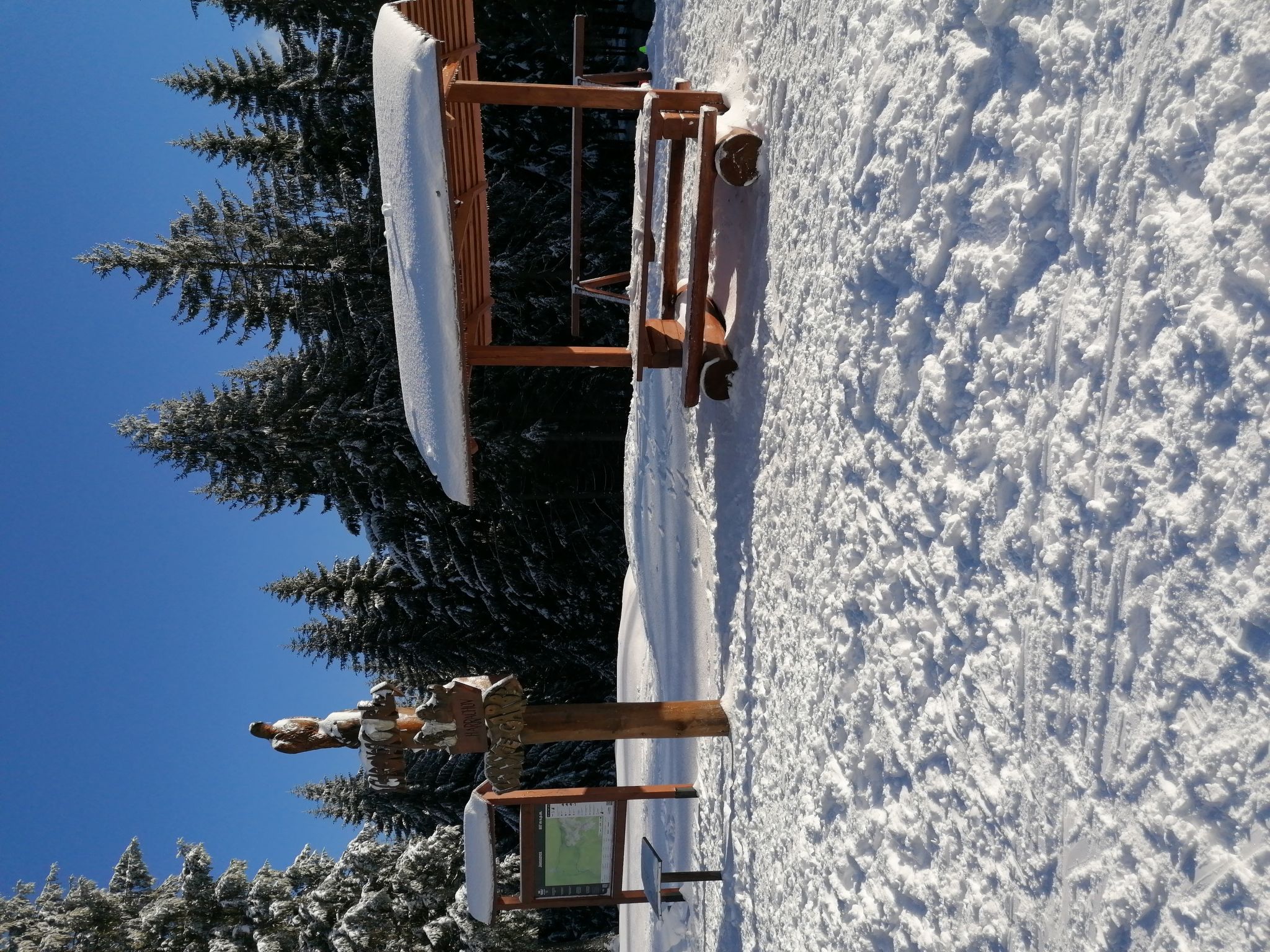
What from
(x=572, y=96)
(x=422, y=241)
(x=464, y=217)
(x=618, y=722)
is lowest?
(x=618, y=722)

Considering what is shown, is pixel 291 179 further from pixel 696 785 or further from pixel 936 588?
pixel 936 588

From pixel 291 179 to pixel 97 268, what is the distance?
2.33 metres

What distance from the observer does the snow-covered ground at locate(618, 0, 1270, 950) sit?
6.67 ft

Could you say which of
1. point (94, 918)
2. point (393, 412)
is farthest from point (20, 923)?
point (393, 412)

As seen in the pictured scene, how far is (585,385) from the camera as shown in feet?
37.8

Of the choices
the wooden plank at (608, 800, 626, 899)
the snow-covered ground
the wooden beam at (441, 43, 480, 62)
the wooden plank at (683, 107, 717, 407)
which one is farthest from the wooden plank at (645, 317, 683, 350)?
the wooden plank at (608, 800, 626, 899)

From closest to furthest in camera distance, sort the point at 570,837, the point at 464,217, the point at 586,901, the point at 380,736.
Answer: the point at 380,736, the point at 464,217, the point at 570,837, the point at 586,901

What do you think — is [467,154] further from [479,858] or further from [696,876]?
[479,858]

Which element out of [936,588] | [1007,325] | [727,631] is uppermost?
[1007,325]

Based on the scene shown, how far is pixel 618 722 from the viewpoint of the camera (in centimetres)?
466

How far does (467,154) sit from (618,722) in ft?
9.45

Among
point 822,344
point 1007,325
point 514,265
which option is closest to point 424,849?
point 514,265

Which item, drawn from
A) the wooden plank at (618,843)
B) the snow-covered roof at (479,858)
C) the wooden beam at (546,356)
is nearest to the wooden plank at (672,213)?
the wooden beam at (546,356)

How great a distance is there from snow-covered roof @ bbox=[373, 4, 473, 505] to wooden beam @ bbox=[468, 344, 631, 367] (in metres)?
0.75
